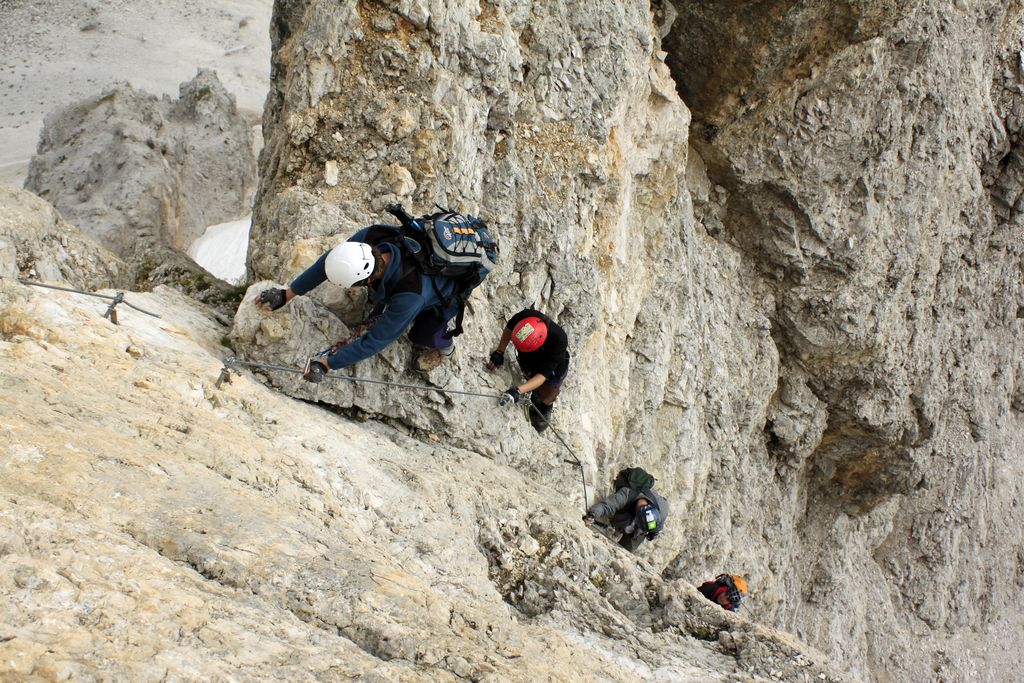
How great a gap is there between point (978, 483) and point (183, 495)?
23.6m

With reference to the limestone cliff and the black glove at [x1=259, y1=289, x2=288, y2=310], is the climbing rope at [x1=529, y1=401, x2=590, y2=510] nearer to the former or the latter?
the limestone cliff

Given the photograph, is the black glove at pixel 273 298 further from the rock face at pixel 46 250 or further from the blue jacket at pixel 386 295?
the rock face at pixel 46 250

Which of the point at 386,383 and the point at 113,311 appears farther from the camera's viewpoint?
the point at 386,383

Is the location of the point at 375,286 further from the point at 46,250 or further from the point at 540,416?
the point at 46,250

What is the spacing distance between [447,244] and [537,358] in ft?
8.36

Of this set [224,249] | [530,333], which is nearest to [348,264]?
[530,333]

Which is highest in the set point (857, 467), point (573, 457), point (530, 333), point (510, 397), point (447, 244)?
point (857, 467)

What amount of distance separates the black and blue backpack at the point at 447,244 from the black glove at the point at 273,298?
1210mm

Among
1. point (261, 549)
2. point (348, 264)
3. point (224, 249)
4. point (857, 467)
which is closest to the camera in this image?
point (261, 549)

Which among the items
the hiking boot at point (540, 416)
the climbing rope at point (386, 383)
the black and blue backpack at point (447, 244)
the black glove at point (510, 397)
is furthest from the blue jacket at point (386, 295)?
the hiking boot at point (540, 416)

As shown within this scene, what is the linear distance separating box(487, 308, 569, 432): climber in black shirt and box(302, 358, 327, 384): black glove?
2563 millimetres

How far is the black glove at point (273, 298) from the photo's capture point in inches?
259

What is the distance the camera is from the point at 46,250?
7.35 m

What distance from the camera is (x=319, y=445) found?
232 inches
